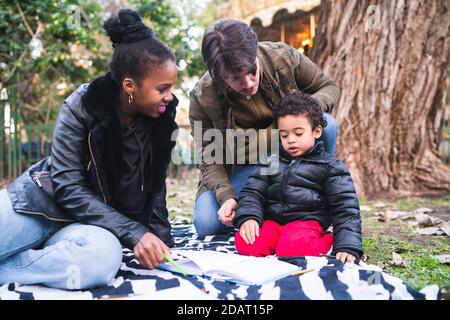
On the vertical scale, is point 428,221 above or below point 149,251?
below

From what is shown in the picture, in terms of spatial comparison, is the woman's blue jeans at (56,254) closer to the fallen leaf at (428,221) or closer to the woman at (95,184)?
the woman at (95,184)

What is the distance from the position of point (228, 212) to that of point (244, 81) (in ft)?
2.44

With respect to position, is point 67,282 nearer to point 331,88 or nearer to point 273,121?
point 273,121

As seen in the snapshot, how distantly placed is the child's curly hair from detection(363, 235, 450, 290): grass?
31.3 inches

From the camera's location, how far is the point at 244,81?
8.39ft

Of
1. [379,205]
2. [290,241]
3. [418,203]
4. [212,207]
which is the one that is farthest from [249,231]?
[418,203]

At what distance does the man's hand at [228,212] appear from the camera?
2734 millimetres

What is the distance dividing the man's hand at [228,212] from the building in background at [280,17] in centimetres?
377

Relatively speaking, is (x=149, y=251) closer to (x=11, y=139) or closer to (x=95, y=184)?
(x=95, y=184)

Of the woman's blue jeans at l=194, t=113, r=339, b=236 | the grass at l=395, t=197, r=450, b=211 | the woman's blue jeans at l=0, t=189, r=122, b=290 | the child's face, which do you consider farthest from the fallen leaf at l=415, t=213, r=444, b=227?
the woman's blue jeans at l=0, t=189, r=122, b=290

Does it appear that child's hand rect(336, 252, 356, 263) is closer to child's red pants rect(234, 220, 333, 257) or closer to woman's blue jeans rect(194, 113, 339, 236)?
child's red pants rect(234, 220, 333, 257)

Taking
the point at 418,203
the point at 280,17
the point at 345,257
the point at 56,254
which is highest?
the point at 280,17

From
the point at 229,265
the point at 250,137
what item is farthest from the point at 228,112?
the point at 229,265

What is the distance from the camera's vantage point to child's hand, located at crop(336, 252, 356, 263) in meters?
2.29
